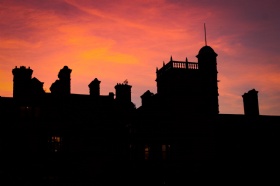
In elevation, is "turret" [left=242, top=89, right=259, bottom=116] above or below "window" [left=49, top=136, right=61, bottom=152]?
above

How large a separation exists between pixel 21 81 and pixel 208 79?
70.5 ft

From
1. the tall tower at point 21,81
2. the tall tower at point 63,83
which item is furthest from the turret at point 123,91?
the tall tower at point 21,81

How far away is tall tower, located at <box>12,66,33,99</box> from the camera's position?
3625 centimetres

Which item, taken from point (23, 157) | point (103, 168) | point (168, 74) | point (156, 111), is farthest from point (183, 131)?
point (23, 157)

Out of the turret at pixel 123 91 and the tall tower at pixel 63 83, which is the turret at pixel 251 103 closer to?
the turret at pixel 123 91

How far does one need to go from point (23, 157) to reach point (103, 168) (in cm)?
789

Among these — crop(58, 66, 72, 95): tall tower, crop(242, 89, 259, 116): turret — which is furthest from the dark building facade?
crop(242, 89, 259, 116): turret

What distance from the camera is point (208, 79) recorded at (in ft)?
145

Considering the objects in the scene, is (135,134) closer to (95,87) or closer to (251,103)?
(95,87)

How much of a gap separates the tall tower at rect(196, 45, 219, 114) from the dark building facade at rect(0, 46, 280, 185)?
0.40 feet

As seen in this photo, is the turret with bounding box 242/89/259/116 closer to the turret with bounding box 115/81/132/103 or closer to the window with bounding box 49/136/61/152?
the turret with bounding box 115/81/132/103

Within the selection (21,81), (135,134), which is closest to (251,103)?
(135,134)

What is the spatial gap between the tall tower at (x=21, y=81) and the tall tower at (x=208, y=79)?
64.8 ft

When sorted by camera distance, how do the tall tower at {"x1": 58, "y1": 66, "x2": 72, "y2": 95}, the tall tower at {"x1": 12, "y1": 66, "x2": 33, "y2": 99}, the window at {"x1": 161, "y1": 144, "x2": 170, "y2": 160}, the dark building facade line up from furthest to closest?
the window at {"x1": 161, "y1": 144, "x2": 170, "y2": 160}, the tall tower at {"x1": 58, "y1": 66, "x2": 72, "y2": 95}, the tall tower at {"x1": 12, "y1": 66, "x2": 33, "y2": 99}, the dark building facade
